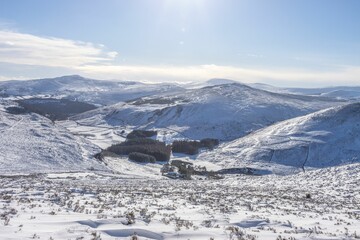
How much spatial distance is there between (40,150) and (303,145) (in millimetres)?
60516

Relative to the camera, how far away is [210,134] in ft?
454

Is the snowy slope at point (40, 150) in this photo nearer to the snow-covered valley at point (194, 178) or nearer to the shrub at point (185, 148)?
the snow-covered valley at point (194, 178)

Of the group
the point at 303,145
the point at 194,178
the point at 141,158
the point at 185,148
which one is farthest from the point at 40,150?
the point at 303,145

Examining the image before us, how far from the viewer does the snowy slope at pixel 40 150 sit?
195ft

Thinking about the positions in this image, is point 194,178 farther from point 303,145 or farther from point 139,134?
point 139,134

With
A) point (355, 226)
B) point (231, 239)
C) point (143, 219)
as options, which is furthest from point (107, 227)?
point (355, 226)

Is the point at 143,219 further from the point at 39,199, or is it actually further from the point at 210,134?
the point at 210,134

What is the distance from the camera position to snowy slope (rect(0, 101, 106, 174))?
5934cm

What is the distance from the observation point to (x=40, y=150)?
69.2 metres

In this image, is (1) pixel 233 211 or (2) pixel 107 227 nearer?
(2) pixel 107 227

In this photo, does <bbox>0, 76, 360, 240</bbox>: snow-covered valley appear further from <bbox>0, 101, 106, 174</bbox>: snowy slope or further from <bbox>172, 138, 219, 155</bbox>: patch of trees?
<bbox>172, 138, 219, 155</bbox>: patch of trees

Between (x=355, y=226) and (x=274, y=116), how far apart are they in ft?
507

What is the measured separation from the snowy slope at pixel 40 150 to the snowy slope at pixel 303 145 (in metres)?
31.4

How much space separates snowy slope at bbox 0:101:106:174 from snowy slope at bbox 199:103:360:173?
103 ft
